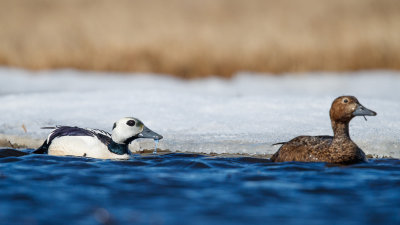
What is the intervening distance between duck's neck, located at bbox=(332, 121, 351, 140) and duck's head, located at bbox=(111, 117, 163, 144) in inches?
68.6

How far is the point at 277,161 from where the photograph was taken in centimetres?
613

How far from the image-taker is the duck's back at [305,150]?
19.7 feet

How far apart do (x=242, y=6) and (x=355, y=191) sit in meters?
10.0

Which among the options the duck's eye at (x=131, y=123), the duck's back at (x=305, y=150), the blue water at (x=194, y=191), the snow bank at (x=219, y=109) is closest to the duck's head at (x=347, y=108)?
the duck's back at (x=305, y=150)

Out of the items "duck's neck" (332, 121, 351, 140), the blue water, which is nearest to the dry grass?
"duck's neck" (332, 121, 351, 140)

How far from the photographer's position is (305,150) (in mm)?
6016

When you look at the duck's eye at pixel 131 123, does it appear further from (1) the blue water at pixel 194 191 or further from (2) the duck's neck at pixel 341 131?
(2) the duck's neck at pixel 341 131

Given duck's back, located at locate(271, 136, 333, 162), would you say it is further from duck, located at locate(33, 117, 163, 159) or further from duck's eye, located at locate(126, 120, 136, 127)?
duck's eye, located at locate(126, 120, 136, 127)

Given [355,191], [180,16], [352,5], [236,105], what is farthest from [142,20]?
[355,191]

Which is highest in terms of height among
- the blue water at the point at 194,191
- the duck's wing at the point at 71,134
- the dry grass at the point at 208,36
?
the dry grass at the point at 208,36

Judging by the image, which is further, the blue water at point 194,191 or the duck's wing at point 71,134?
the duck's wing at point 71,134

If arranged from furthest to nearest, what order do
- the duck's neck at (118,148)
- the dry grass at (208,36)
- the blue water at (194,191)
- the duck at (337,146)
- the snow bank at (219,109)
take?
the dry grass at (208,36)
the snow bank at (219,109)
the duck's neck at (118,148)
the duck at (337,146)
the blue water at (194,191)

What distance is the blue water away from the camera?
3.91 meters

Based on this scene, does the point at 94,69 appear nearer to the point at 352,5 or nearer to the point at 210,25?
the point at 210,25
